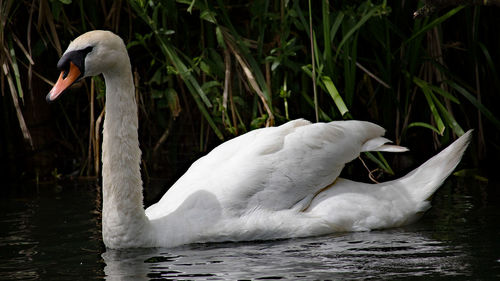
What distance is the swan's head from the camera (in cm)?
452

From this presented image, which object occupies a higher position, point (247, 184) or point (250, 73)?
point (250, 73)

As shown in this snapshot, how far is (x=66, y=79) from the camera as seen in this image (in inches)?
177

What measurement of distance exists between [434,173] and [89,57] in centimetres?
218

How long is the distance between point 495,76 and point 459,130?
911 mm

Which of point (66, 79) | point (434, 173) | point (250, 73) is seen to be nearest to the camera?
point (66, 79)

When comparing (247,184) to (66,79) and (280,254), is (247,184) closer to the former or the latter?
(280,254)

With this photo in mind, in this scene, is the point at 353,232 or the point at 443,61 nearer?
the point at 353,232

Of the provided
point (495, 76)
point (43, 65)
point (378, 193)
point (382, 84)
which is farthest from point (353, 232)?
point (43, 65)

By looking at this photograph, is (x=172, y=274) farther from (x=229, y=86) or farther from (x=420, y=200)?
(x=229, y=86)

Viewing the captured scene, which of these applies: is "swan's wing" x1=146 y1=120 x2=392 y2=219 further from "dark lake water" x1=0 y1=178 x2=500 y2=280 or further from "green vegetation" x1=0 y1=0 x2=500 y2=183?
"green vegetation" x1=0 y1=0 x2=500 y2=183

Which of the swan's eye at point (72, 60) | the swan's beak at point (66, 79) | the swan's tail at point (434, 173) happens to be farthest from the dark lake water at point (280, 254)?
the swan's eye at point (72, 60)

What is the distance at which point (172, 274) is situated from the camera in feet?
13.1

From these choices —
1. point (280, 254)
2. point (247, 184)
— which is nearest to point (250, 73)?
point (247, 184)

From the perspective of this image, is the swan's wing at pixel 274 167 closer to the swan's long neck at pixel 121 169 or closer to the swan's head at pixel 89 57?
the swan's long neck at pixel 121 169
